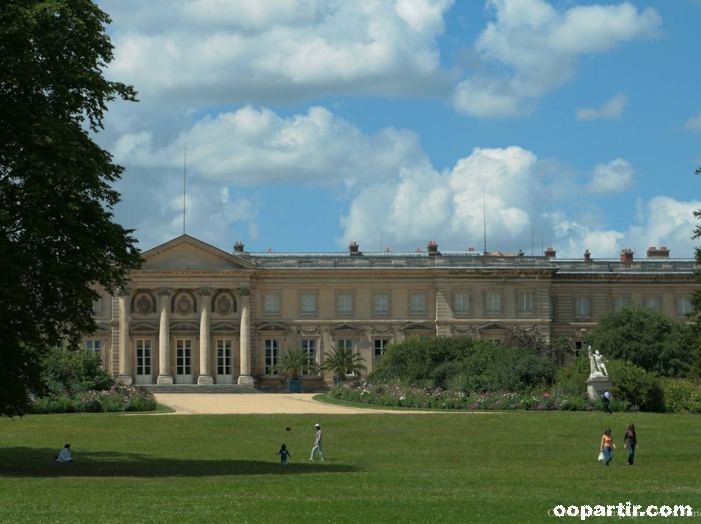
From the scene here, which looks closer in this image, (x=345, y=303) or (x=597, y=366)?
(x=597, y=366)

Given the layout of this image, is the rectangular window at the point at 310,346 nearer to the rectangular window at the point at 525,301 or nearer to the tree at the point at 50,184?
the rectangular window at the point at 525,301

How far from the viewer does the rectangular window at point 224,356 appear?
68.7 meters

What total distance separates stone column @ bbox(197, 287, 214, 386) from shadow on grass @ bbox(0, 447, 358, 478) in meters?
35.2

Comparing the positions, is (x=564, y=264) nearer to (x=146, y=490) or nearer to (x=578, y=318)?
(x=578, y=318)

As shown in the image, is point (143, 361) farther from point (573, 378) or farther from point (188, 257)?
point (573, 378)

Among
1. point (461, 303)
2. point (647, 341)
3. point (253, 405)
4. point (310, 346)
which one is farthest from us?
point (461, 303)

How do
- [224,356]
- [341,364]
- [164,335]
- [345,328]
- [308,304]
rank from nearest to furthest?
[341,364] → [164,335] → [224,356] → [345,328] → [308,304]

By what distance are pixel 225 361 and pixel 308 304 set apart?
5.72m

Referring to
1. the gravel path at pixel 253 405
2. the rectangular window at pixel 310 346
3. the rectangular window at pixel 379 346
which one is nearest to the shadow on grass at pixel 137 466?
the gravel path at pixel 253 405

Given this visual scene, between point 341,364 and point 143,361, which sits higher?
point 143,361

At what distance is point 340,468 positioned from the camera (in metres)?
28.9

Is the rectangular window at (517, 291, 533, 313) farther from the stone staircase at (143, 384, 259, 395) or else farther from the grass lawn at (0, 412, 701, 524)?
the grass lawn at (0, 412, 701, 524)

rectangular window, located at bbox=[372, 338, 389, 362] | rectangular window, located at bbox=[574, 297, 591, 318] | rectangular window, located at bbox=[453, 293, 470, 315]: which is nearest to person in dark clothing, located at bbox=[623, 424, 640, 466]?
rectangular window, located at bbox=[372, 338, 389, 362]

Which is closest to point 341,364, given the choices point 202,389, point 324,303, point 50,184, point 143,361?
point 324,303
